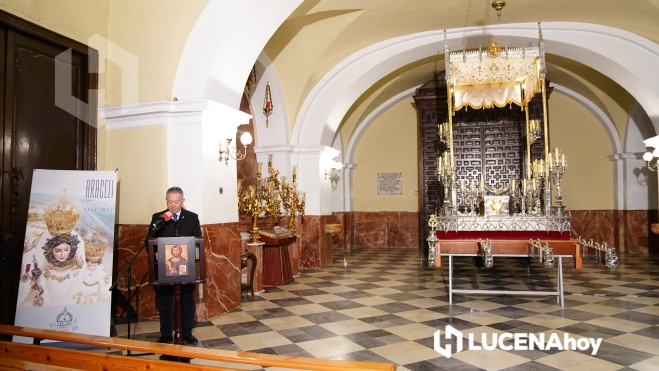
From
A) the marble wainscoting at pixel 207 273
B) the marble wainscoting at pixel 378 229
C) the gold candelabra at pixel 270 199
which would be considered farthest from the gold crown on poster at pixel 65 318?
the marble wainscoting at pixel 378 229

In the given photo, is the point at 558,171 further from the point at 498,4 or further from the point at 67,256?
the point at 67,256

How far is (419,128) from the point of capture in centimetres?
1320

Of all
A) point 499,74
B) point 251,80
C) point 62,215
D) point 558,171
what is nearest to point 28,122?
point 62,215

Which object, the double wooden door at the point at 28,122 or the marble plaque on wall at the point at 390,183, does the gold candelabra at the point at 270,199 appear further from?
the marble plaque on wall at the point at 390,183

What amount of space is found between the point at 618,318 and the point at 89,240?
5.53 metres

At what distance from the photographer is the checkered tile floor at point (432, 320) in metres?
4.24

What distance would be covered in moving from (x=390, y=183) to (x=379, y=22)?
648cm

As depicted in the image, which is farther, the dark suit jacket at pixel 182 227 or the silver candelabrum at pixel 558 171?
the silver candelabrum at pixel 558 171

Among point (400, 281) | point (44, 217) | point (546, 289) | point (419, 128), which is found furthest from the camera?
point (419, 128)

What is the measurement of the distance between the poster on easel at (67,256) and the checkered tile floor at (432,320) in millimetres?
578

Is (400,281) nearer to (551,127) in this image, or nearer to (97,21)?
(97,21)

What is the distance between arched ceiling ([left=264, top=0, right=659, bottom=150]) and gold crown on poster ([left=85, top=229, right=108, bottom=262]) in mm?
4300

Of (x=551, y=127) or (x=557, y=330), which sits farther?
(x=551, y=127)

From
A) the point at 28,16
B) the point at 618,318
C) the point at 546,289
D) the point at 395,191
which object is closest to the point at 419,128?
the point at 395,191
